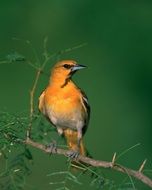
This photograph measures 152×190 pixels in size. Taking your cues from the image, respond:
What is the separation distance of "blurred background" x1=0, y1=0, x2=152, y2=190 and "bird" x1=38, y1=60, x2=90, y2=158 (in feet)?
4.92

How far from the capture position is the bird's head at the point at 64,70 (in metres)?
4.41

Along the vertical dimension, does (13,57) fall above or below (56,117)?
above

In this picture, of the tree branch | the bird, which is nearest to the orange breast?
the bird

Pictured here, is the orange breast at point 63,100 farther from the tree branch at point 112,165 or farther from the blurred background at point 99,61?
the blurred background at point 99,61

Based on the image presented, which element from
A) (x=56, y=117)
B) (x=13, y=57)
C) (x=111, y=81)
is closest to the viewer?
(x=13, y=57)

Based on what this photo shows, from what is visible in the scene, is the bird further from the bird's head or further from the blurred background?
the blurred background

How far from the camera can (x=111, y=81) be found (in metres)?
9.51

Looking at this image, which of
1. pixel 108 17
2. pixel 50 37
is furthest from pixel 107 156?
pixel 108 17

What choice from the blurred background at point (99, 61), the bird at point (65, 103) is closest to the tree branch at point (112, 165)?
the bird at point (65, 103)

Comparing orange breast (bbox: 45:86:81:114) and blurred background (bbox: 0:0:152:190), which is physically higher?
orange breast (bbox: 45:86:81:114)

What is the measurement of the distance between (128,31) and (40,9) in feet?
3.81

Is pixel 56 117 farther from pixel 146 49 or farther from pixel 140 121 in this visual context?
pixel 146 49

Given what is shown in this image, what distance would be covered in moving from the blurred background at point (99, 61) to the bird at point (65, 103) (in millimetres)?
1500

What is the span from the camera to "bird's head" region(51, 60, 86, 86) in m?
4.41
